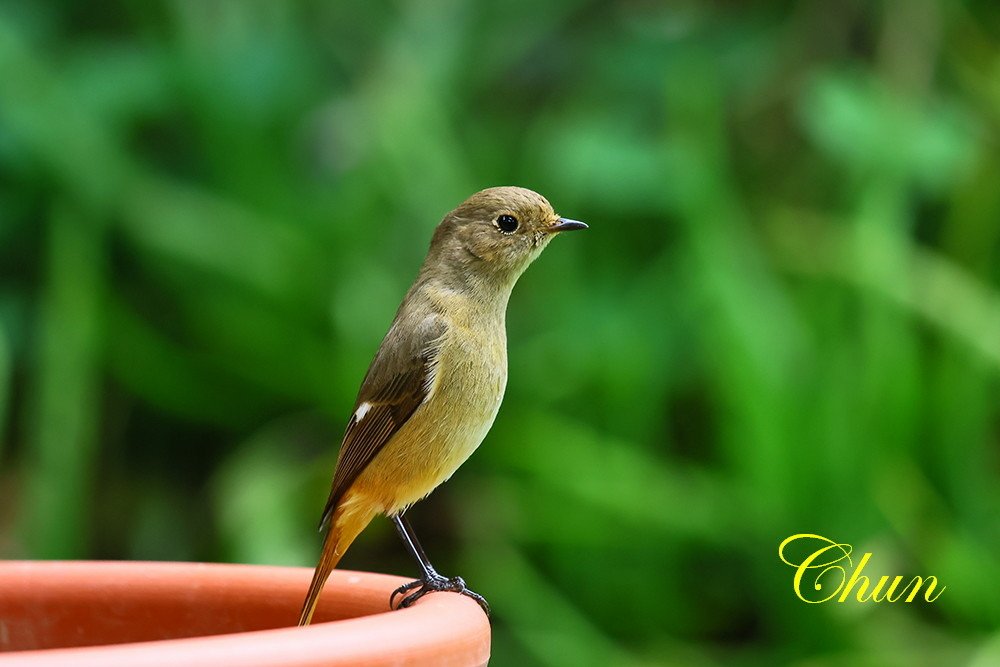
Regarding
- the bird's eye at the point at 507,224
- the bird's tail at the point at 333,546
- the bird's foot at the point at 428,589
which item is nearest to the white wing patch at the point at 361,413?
the bird's tail at the point at 333,546

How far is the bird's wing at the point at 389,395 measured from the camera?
2.59 metres

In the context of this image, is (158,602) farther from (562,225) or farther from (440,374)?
(562,225)

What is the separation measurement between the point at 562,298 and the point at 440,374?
2306mm

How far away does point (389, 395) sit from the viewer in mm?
2631

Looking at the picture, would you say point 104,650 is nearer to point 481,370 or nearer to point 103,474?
point 481,370

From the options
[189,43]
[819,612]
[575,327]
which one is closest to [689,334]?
[575,327]

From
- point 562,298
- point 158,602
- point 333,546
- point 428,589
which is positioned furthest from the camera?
point 562,298

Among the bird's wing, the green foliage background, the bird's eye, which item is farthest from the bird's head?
the green foliage background

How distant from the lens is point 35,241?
520cm

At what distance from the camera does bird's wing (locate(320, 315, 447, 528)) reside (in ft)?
8.48

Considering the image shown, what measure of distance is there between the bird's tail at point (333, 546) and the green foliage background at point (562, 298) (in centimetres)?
177

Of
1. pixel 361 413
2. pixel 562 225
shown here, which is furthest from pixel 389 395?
pixel 562 225

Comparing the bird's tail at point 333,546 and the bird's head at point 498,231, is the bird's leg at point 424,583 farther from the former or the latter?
the bird's head at point 498,231

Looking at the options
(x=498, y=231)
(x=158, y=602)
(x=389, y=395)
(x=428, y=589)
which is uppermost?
(x=498, y=231)
